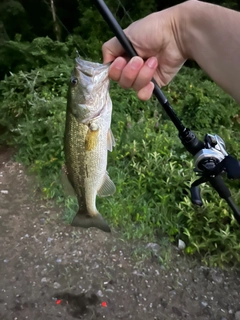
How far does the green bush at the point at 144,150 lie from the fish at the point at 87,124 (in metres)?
2.01

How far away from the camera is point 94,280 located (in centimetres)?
349

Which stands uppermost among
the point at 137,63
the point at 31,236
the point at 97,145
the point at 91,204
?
the point at 137,63

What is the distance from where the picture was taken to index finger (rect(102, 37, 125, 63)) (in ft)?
5.94

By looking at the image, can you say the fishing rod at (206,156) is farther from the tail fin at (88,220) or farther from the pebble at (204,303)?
the pebble at (204,303)

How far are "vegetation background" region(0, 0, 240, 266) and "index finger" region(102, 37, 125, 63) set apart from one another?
218 centimetres

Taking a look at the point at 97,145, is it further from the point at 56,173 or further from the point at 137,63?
the point at 56,173

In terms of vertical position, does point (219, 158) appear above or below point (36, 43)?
above

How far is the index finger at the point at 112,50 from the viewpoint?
5.94 ft

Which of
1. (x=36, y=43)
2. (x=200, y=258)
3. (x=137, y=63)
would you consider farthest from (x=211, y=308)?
(x=36, y=43)

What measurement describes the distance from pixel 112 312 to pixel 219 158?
1899 millimetres

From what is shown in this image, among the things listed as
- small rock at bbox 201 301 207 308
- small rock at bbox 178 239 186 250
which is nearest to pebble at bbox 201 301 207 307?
small rock at bbox 201 301 207 308

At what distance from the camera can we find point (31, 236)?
12.9ft

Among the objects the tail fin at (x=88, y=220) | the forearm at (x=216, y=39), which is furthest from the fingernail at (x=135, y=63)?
the tail fin at (x=88, y=220)

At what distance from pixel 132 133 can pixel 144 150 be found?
380 mm
